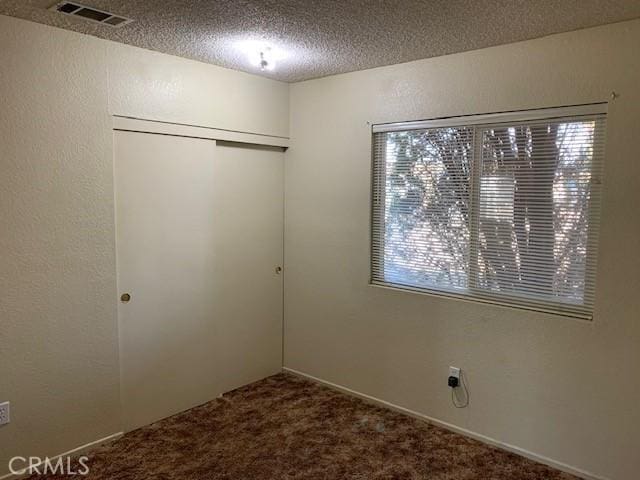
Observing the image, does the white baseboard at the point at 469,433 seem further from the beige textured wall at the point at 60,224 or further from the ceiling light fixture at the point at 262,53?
the ceiling light fixture at the point at 262,53

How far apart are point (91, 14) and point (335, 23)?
4.04 feet

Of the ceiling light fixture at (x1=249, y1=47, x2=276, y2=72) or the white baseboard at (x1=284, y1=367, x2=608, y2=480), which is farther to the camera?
the ceiling light fixture at (x1=249, y1=47, x2=276, y2=72)

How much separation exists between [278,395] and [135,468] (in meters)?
1.26

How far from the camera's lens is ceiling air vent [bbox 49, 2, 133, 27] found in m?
2.38

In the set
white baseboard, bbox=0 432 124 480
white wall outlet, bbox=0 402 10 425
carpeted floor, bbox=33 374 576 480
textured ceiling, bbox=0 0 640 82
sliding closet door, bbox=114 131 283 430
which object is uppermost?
textured ceiling, bbox=0 0 640 82

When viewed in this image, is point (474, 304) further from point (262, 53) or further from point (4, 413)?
point (4, 413)

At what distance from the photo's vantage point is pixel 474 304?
3.14 m

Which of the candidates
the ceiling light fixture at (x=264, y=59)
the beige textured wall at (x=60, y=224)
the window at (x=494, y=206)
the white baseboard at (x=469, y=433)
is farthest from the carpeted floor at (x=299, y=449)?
the ceiling light fixture at (x=264, y=59)

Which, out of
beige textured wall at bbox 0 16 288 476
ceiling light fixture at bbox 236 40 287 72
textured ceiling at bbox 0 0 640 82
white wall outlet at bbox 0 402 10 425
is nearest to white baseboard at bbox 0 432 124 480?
beige textured wall at bbox 0 16 288 476

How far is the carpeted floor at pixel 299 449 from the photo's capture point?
2807mm

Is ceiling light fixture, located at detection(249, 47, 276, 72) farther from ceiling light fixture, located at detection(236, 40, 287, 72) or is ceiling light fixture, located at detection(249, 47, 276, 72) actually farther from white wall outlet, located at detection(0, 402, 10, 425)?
white wall outlet, located at detection(0, 402, 10, 425)

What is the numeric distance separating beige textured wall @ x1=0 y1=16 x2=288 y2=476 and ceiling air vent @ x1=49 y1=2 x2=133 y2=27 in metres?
0.31

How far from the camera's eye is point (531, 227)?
Result: 2.91m

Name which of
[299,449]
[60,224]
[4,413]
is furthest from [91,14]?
[299,449]
